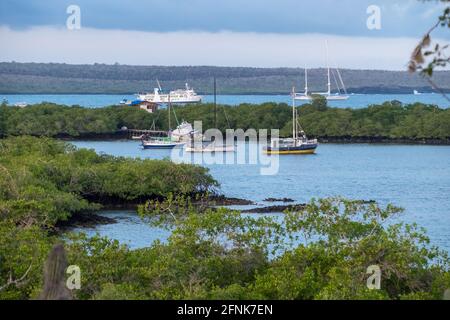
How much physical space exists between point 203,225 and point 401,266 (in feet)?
15.3

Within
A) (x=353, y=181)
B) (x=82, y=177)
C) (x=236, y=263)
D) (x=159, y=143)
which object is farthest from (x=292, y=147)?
(x=236, y=263)

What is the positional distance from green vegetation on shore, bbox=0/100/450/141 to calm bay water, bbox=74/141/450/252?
19.4 ft

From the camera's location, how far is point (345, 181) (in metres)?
65.0

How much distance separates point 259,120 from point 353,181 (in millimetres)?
47559

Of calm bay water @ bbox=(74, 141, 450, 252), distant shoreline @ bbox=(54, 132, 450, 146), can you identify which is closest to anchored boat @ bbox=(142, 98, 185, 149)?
calm bay water @ bbox=(74, 141, 450, 252)

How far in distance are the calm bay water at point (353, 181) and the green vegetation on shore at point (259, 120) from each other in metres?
5.90

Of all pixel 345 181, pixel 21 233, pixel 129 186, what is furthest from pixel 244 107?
pixel 21 233

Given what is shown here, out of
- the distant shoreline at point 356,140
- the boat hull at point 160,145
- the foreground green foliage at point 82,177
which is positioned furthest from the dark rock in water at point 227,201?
the distant shoreline at point 356,140

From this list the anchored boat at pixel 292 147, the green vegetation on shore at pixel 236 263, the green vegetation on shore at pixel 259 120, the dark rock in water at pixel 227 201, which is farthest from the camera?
the green vegetation on shore at pixel 259 120

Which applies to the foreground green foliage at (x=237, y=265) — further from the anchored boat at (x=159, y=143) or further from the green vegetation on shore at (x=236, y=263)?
the anchored boat at (x=159, y=143)

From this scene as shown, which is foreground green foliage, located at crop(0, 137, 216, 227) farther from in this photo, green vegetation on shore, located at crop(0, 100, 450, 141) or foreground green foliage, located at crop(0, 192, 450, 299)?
green vegetation on shore, located at crop(0, 100, 450, 141)

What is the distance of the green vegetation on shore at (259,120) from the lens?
101m

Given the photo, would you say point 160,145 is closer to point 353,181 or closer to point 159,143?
point 159,143

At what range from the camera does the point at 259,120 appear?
11206 cm
